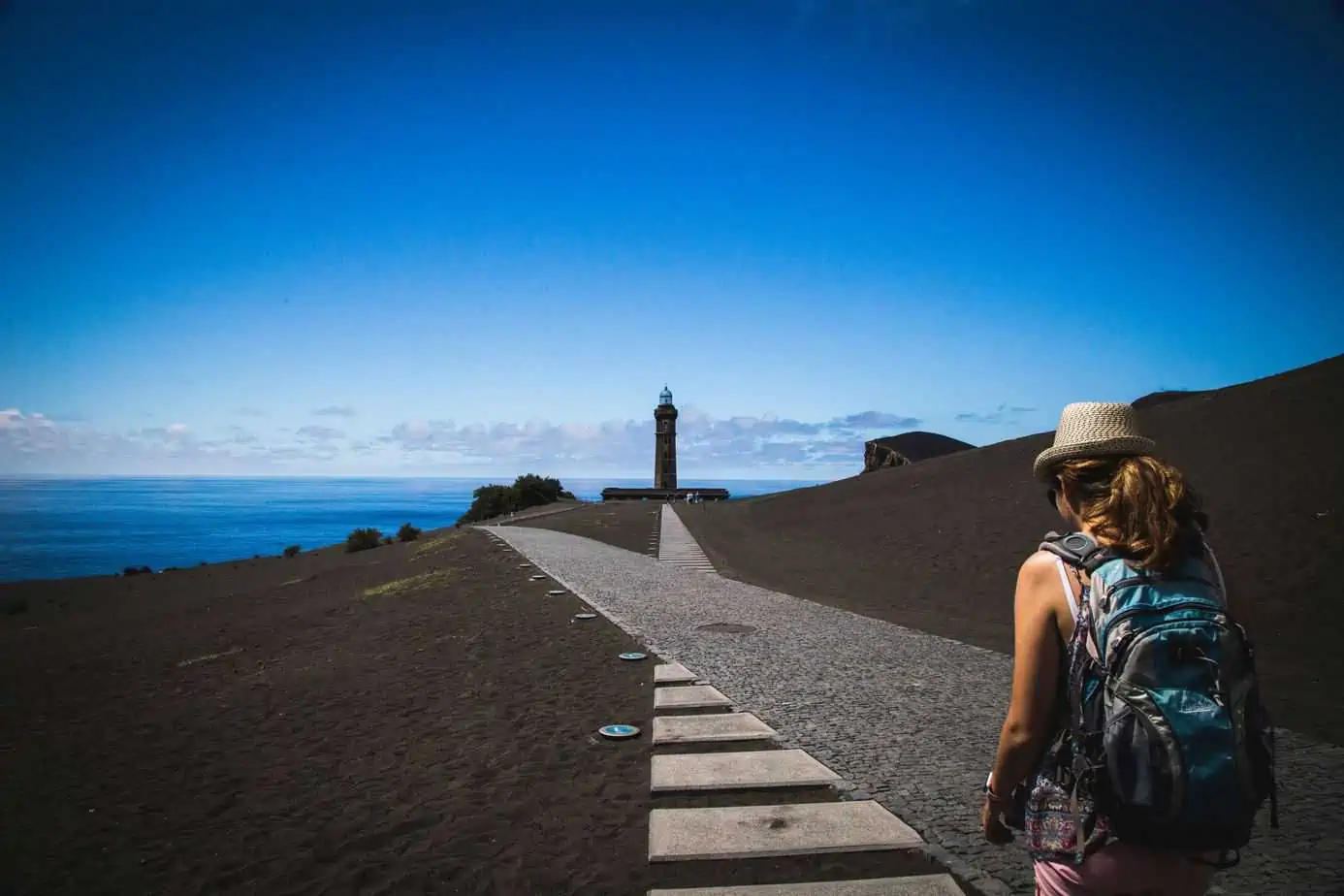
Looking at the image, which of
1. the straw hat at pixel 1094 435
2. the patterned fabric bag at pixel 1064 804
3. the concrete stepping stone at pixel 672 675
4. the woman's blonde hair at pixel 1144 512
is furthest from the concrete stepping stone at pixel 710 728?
the woman's blonde hair at pixel 1144 512

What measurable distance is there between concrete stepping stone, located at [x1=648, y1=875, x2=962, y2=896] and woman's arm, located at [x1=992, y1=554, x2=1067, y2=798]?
86.2 inches

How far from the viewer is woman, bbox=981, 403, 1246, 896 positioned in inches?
68.4

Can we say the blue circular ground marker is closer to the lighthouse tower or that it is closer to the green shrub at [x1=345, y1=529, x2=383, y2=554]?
the green shrub at [x1=345, y1=529, x2=383, y2=554]

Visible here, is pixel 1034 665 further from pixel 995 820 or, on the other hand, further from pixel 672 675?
pixel 672 675

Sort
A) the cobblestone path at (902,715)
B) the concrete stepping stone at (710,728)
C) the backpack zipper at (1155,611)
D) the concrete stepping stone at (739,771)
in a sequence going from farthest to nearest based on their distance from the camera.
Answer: the concrete stepping stone at (710,728), the concrete stepping stone at (739,771), the cobblestone path at (902,715), the backpack zipper at (1155,611)

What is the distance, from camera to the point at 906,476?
30734mm

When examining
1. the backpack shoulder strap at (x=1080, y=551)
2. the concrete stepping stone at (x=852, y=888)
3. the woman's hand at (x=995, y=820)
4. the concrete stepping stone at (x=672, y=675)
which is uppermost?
the backpack shoulder strap at (x=1080, y=551)

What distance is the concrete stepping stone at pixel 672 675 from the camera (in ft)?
24.4

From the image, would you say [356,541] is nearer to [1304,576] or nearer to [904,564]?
[904,564]

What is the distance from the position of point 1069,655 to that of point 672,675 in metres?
6.15

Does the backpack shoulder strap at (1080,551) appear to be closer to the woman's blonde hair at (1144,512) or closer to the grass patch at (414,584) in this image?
the woman's blonde hair at (1144,512)

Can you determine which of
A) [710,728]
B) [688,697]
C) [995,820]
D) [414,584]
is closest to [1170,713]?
[995,820]

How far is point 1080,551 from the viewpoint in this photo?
186cm

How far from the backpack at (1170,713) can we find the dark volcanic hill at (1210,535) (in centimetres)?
620
